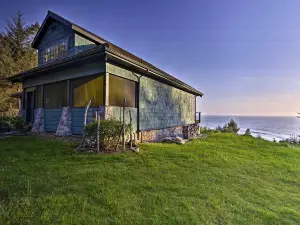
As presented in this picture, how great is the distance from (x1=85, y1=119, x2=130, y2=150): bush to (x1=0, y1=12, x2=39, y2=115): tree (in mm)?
17752

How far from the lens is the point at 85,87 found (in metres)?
7.45

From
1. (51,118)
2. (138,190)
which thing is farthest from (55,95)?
(138,190)

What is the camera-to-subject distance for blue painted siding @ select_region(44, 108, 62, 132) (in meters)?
8.45

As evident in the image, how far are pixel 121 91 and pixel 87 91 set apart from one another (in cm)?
141

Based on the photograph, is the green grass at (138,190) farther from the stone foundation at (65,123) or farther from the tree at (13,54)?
the tree at (13,54)

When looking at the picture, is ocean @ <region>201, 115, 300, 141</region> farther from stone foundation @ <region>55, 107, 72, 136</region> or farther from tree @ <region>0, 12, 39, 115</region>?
tree @ <region>0, 12, 39, 115</region>

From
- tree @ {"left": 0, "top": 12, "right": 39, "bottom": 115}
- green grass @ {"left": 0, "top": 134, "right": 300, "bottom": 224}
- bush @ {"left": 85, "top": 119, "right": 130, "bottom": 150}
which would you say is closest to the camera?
green grass @ {"left": 0, "top": 134, "right": 300, "bottom": 224}

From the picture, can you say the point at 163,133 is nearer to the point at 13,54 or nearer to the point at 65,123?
the point at 65,123

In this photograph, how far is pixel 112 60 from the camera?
6.98 metres

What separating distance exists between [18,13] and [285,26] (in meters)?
28.0

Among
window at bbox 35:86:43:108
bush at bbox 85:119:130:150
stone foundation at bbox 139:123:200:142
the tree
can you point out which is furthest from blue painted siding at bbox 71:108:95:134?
the tree

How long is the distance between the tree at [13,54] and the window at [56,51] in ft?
38.7

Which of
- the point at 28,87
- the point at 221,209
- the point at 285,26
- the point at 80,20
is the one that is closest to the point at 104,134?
the point at 221,209

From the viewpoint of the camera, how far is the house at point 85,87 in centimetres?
696
